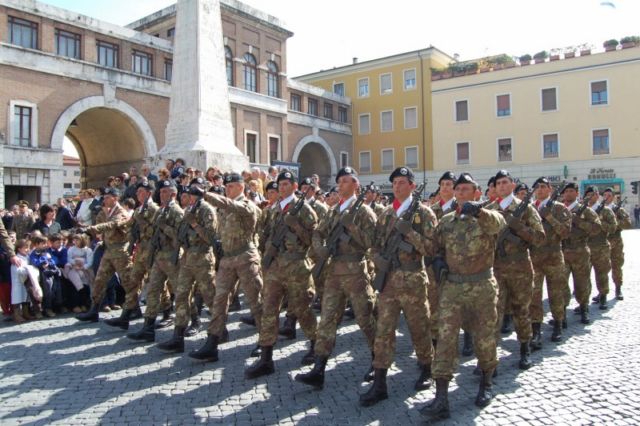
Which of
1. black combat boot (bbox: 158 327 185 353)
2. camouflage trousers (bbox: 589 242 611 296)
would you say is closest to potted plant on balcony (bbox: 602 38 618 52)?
camouflage trousers (bbox: 589 242 611 296)

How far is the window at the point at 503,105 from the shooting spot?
36500 millimetres

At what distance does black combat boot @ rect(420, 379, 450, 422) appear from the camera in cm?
417

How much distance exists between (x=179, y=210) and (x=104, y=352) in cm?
200

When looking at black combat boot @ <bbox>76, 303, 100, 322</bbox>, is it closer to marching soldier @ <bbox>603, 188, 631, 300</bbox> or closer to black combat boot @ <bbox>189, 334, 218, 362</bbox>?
black combat boot @ <bbox>189, 334, 218, 362</bbox>

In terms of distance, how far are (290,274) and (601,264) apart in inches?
229

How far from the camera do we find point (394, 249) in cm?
482

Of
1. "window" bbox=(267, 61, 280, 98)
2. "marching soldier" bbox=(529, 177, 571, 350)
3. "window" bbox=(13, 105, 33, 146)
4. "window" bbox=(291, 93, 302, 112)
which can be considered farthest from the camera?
"window" bbox=(291, 93, 302, 112)

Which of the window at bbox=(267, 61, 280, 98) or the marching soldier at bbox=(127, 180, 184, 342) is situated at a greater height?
the window at bbox=(267, 61, 280, 98)

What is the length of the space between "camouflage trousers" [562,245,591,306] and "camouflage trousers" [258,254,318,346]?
4250mm

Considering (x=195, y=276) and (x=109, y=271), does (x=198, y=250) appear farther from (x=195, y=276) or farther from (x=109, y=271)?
(x=109, y=271)

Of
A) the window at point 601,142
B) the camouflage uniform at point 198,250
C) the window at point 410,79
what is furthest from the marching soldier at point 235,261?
the window at point 410,79

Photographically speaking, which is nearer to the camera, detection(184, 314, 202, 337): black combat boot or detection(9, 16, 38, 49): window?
detection(184, 314, 202, 337): black combat boot

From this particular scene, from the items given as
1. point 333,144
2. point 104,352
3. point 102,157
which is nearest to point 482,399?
point 104,352

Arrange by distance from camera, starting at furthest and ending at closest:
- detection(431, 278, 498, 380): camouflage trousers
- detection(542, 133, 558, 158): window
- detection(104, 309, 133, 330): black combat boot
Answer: detection(542, 133, 558, 158): window, detection(104, 309, 133, 330): black combat boot, detection(431, 278, 498, 380): camouflage trousers
